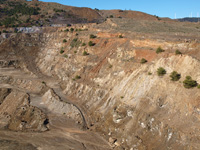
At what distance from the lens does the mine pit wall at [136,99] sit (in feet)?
67.5

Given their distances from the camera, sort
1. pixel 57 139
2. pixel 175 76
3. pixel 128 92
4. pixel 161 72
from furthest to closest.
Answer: pixel 128 92
pixel 161 72
pixel 57 139
pixel 175 76

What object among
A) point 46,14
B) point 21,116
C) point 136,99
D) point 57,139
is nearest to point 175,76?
point 136,99

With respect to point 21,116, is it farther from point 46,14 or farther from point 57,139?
point 46,14

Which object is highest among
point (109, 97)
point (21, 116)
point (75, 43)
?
point (75, 43)

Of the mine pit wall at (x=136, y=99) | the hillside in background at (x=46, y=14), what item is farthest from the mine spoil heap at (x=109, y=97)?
the hillside in background at (x=46, y=14)

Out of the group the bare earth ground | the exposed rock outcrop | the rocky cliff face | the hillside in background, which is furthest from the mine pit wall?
the hillside in background

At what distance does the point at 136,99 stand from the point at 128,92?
2033 mm

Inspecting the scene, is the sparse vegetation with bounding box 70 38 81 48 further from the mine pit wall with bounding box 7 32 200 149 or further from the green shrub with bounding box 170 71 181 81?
the green shrub with bounding box 170 71 181 81

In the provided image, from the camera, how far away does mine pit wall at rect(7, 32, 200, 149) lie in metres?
20.6

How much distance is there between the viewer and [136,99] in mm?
26172

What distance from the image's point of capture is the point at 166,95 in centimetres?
2384

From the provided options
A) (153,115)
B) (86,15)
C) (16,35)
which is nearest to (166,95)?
(153,115)

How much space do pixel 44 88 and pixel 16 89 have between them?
17.7ft

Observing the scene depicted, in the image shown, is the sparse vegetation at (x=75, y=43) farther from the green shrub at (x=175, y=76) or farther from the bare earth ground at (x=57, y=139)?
the green shrub at (x=175, y=76)
